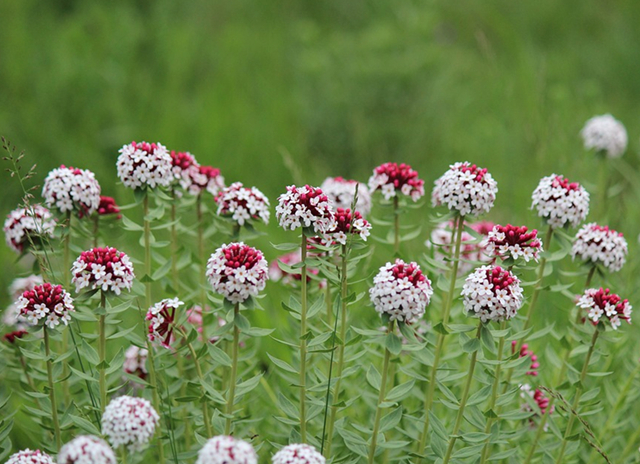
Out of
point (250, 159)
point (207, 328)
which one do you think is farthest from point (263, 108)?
point (207, 328)

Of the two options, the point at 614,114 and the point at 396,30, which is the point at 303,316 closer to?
the point at 396,30

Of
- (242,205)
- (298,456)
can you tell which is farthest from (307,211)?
(298,456)

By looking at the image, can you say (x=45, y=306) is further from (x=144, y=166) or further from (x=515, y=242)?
(x=515, y=242)

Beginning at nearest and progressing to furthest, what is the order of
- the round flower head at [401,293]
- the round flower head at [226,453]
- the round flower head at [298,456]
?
the round flower head at [226,453] < the round flower head at [298,456] < the round flower head at [401,293]

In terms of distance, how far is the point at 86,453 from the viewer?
1.65m

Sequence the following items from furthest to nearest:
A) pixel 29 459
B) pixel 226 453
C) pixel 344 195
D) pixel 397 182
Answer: pixel 344 195
pixel 397 182
pixel 29 459
pixel 226 453

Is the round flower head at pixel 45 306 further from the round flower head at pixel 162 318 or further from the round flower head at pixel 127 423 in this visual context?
the round flower head at pixel 127 423

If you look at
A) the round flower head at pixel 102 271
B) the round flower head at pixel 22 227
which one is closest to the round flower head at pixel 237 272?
the round flower head at pixel 102 271

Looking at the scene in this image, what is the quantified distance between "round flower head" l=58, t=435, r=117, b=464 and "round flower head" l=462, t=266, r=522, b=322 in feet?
3.24

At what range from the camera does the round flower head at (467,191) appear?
2.30 m

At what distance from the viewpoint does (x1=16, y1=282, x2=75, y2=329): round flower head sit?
207cm

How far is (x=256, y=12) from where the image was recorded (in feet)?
27.7

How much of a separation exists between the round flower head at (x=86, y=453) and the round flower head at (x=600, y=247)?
163cm

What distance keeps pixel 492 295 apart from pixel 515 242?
0.32 m
